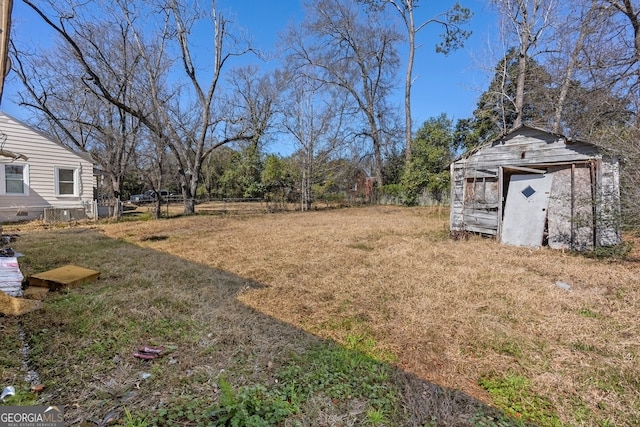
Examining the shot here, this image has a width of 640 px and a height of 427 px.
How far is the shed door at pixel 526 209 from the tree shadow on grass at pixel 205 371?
6226 mm

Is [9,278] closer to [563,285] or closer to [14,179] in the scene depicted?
[563,285]

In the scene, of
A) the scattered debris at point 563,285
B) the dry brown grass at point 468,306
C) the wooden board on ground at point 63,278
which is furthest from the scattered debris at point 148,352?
the scattered debris at point 563,285

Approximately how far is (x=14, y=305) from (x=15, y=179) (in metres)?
10.8

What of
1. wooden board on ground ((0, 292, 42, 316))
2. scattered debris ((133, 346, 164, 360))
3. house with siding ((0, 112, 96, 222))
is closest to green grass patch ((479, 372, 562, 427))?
scattered debris ((133, 346, 164, 360))

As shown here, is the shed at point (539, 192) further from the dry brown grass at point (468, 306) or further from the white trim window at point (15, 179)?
the white trim window at point (15, 179)

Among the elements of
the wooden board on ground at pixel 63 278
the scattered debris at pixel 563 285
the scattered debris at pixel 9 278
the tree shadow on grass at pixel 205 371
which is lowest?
the tree shadow on grass at pixel 205 371

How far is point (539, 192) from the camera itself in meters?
6.86

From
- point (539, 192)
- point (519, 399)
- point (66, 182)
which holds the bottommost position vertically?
point (519, 399)

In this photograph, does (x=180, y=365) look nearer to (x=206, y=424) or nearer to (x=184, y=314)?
(x=206, y=424)

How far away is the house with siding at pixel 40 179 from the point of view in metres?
10.2

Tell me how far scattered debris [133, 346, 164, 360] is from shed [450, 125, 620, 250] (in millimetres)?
7453

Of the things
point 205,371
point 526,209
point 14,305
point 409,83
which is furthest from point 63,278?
point 409,83

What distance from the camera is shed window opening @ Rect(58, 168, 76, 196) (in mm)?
11469

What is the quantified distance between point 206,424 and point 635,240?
982cm
